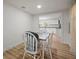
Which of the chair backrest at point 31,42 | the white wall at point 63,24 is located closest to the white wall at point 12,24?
the chair backrest at point 31,42

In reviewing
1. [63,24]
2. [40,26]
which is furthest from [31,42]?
[40,26]

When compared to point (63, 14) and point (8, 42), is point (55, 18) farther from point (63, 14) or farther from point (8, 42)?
point (8, 42)

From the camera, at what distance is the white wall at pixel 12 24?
2609 mm

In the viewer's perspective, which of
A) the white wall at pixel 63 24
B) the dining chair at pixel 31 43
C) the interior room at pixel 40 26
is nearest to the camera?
the dining chair at pixel 31 43

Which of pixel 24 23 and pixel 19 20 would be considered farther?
pixel 24 23

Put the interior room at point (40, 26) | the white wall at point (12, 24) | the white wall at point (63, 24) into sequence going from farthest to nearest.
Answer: the white wall at point (63, 24) → the white wall at point (12, 24) → the interior room at point (40, 26)

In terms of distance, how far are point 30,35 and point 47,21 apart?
2463 millimetres

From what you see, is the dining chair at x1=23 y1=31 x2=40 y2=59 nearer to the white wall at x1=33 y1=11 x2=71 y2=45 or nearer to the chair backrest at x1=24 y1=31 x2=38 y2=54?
the chair backrest at x1=24 y1=31 x2=38 y2=54

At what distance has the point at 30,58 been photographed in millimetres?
2061

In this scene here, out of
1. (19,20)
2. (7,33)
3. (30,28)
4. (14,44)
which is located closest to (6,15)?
(7,33)

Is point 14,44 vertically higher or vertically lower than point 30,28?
lower

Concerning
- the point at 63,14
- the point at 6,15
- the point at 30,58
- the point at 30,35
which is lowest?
the point at 30,58

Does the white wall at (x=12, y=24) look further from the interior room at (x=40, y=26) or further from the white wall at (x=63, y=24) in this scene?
the white wall at (x=63, y=24)

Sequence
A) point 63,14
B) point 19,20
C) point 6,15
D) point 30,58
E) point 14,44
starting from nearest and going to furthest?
point 30,58, point 6,15, point 14,44, point 19,20, point 63,14
